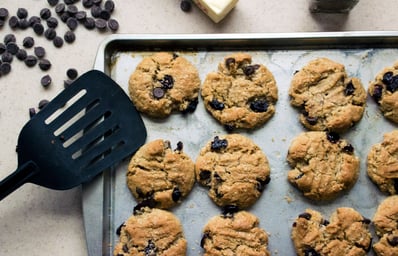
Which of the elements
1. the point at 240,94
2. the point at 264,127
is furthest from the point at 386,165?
the point at 240,94

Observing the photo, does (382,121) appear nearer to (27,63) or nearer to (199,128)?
(199,128)

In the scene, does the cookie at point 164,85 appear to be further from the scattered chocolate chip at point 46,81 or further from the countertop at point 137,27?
the scattered chocolate chip at point 46,81

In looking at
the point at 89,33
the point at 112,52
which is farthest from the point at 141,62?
the point at 89,33

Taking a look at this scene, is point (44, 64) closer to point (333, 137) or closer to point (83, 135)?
point (83, 135)

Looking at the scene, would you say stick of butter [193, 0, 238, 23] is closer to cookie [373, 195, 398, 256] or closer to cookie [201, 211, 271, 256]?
cookie [201, 211, 271, 256]

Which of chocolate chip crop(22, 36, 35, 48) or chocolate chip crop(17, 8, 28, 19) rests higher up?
chocolate chip crop(17, 8, 28, 19)

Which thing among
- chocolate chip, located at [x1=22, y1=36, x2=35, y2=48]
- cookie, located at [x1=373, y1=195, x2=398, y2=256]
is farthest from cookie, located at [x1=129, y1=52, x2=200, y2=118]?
cookie, located at [x1=373, y1=195, x2=398, y2=256]
